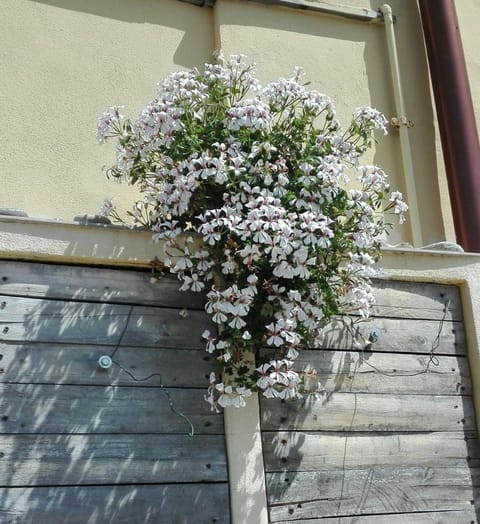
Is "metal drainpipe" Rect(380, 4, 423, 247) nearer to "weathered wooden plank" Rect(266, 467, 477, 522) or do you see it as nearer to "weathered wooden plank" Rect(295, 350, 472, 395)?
"weathered wooden plank" Rect(295, 350, 472, 395)

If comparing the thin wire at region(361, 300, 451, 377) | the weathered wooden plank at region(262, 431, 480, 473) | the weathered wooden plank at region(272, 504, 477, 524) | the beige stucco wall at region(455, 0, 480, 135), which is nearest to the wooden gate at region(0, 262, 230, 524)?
the weathered wooden plank at region(262, 431, 480, 473)

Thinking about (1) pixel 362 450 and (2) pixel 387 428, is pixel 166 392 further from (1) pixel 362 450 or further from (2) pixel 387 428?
(2) pixel 387 428

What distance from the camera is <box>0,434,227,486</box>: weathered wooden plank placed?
397 centimetres

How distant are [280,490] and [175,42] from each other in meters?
2.78

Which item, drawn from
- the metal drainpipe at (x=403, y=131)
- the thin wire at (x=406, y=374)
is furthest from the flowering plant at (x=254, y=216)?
the metal drainpipe at (x=403, y=131)

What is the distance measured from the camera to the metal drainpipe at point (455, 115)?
222 inches

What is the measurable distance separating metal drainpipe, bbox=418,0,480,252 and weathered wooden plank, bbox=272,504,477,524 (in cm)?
162

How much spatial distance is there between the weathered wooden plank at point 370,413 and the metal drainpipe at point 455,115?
43.7 inches

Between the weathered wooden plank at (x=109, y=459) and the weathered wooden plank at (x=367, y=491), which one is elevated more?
the weathered wooden plank at (x=109, y=459)

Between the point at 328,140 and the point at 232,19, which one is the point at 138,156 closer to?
the point at 328,140

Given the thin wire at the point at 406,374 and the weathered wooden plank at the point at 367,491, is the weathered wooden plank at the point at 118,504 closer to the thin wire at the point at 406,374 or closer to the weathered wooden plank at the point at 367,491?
the weathered wooden plank at the point at 367,491

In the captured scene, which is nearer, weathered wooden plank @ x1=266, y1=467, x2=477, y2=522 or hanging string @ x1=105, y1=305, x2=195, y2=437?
hanging string @ x1=105, y1=305, x2=195, y2=437

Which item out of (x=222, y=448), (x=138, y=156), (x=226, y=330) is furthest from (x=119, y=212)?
(x=222, y=448)

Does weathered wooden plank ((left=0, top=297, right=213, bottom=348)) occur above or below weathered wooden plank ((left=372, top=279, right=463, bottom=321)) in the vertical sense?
below
